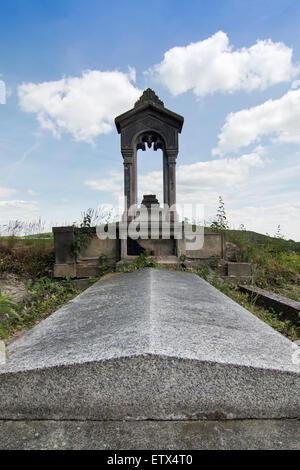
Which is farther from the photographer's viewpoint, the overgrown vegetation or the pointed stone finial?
the pointed stone finial

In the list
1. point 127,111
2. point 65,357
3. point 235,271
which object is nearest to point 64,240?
point 127,111

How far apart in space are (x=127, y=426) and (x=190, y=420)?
0.90ft

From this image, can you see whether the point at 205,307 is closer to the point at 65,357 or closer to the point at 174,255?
the point at 65,357

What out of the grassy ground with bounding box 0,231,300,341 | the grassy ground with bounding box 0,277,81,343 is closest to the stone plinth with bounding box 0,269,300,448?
the grassy ground with bounding box 0,277,81,343

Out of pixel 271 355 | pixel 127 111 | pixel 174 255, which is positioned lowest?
pixel 271 355

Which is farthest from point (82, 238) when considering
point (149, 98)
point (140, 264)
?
point (149, 98)

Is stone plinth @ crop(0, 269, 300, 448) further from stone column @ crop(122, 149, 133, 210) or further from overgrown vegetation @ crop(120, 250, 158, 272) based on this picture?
stone column @ crop(122, 149, 133, 210)

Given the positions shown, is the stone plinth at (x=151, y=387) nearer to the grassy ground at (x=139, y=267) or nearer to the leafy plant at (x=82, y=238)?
the grassy ground at (x=139, y=267)

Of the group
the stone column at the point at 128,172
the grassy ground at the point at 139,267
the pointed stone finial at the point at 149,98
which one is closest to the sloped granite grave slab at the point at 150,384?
the grassy ground at the point at 139,267

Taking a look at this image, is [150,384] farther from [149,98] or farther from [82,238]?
[149,98]

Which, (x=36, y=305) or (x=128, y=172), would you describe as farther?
(x=128, y=172)

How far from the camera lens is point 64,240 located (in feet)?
17.0

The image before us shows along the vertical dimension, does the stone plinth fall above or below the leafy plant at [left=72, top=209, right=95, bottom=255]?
below
